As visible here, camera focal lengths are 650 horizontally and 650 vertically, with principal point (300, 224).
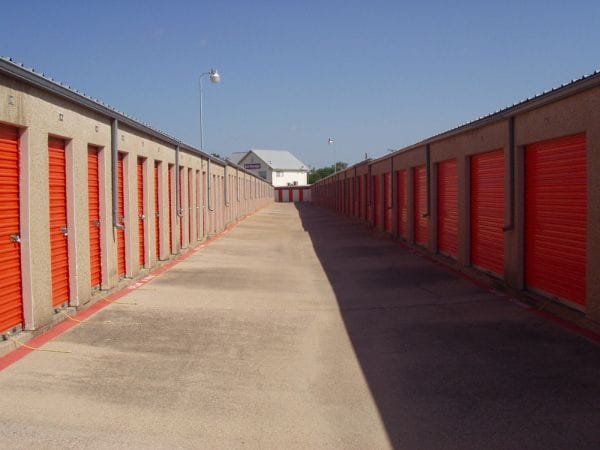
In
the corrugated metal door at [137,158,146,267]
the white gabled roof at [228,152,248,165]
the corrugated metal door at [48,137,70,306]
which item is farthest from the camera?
the white gabled roof at [228,152,248,165]

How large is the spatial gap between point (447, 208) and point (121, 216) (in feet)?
24.7

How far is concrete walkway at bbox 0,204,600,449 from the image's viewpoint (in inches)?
197

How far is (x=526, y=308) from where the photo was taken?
9.45m

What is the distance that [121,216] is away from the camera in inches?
452

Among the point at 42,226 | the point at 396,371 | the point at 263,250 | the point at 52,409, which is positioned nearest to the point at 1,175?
the point at 42,226

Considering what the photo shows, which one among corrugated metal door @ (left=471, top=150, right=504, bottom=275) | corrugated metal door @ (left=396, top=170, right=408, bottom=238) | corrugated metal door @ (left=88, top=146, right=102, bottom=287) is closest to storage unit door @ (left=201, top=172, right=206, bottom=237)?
corrugated metal door @ (left=396, top=170, right=408, bottom=238)

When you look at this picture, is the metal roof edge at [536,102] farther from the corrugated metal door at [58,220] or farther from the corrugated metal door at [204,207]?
the corrugated metal door at [204,207]

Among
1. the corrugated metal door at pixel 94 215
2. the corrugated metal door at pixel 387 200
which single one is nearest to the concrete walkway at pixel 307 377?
the corrugated metal door at pixel 94 215

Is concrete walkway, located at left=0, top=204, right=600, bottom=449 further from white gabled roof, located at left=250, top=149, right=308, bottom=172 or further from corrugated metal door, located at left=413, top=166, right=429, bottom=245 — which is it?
white gabled roof, located at left=250, top=149, right=308, bottom=172

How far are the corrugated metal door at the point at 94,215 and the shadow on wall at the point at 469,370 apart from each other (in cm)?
391

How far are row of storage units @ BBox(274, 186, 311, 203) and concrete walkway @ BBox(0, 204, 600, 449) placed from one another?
73.5 m

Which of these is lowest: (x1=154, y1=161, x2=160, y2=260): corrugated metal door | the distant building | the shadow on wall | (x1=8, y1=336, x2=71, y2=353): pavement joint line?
the shadow on wall

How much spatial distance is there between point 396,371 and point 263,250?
1262 centimetres

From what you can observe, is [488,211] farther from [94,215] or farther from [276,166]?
[276,166]
